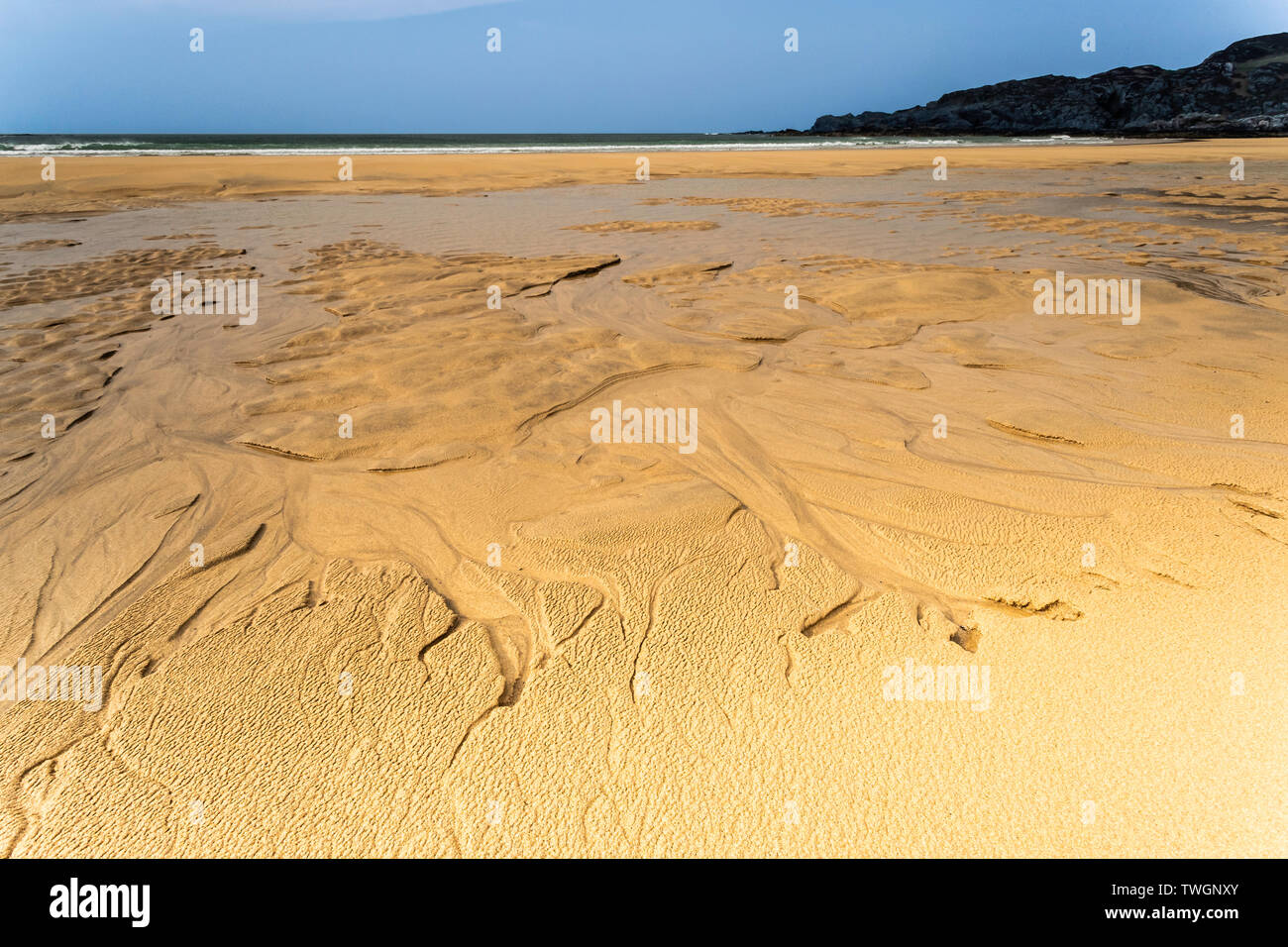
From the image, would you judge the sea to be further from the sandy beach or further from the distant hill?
the sandy beach

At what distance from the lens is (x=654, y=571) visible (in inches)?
89.6

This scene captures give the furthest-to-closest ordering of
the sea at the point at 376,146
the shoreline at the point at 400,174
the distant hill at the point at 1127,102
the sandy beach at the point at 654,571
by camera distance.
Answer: the distant hill at the point at 1127,102 < the sea at the point at 376,146 < the shoreline at the point at 400,174 < the sandy beach at the point at 654,571

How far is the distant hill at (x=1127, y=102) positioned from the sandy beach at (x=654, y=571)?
5274 cm

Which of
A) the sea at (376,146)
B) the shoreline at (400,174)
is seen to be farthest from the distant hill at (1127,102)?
the shoreline at (400,174)

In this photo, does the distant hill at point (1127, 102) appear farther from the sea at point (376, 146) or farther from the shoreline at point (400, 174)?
the shoreline at point (400, 174)

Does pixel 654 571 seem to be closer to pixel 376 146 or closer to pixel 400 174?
pixel 400 174

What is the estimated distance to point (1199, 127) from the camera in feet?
132

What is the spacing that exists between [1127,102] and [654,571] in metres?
73.4

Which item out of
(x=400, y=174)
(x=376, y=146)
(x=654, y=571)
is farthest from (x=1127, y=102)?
(x=654, y=571)

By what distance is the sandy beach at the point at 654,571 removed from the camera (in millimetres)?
1456

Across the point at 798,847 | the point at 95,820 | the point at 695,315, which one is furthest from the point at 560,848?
the point at 695,315

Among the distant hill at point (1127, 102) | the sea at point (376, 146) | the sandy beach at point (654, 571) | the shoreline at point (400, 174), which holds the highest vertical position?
the distant hill at point (1127, 102)

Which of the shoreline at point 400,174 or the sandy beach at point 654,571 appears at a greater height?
the shoreline at point 400,174

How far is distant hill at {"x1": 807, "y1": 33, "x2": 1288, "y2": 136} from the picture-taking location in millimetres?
48156
